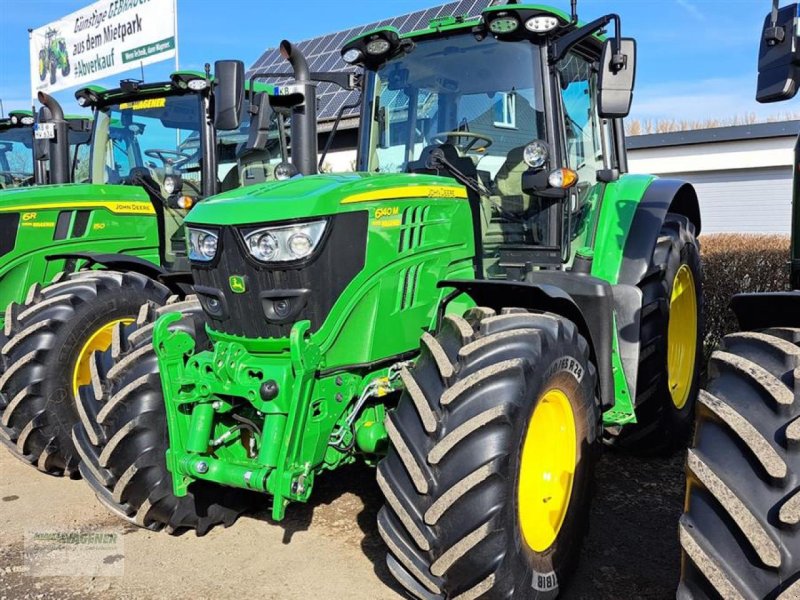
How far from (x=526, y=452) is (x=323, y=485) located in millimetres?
1753

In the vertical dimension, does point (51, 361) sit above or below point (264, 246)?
below

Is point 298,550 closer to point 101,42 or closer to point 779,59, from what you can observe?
point 779,59

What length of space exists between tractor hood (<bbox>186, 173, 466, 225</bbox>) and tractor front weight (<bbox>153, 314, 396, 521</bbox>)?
0.48 m

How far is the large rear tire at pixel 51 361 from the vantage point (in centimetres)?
457

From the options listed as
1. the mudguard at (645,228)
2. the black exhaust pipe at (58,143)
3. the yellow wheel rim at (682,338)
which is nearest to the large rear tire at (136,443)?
the mudguard at (645,228)

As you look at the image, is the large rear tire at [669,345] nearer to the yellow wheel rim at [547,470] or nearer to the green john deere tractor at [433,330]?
the green john deere tractor at [433,330]

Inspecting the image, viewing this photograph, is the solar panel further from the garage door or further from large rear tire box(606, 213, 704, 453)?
the garage door

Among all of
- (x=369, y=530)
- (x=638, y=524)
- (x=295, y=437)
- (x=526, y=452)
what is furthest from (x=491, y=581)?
(x=638, y=524)

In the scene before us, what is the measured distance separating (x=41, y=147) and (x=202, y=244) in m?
4.22

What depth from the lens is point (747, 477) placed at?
2105mm

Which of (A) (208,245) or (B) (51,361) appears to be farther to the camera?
(B) (51,361)

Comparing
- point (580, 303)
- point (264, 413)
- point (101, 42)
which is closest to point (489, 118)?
point (580, 303)

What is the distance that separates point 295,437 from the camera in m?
2.94

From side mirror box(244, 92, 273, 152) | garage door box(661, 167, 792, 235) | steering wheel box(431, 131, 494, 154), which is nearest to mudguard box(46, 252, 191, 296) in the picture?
side mirror box(244, 92, 273, 152)
